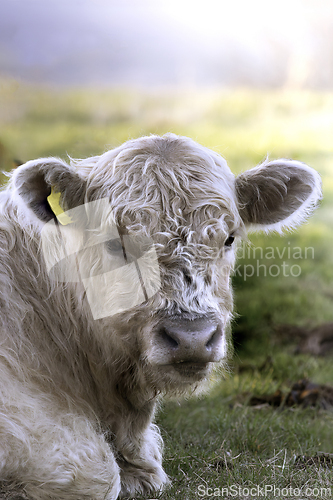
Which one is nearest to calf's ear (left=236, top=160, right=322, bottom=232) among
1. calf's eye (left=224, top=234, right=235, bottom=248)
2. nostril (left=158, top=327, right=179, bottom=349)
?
calf's eye (left=224, top=234, right=235, bottom=248)

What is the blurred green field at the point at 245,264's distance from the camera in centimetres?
384

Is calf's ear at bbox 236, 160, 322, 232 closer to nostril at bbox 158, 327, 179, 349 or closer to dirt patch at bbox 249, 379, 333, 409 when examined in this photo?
nostril at bbox 158, 327, 179, 349

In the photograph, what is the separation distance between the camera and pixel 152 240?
2.92 metres

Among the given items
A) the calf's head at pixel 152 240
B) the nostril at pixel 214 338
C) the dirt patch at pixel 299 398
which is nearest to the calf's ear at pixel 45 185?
the calf's head at pixel 152 240

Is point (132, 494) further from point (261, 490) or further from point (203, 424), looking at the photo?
point (203, 424)

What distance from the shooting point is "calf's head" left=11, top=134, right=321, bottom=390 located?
2.81 m

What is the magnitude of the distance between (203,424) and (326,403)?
1.39m

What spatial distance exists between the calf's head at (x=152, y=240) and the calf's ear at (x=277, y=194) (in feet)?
0.04

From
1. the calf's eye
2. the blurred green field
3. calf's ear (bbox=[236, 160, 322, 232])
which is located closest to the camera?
the calf's eye

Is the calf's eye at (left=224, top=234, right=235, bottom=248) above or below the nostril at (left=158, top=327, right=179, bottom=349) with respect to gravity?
above

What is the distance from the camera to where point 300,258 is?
8781mm

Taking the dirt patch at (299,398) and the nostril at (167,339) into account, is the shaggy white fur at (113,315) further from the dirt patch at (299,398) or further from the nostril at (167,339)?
the dirt patch at (299,398)

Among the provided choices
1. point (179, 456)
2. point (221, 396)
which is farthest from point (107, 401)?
point (221, 396)

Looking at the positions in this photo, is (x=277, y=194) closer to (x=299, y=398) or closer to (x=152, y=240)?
(x=152, y=240)
